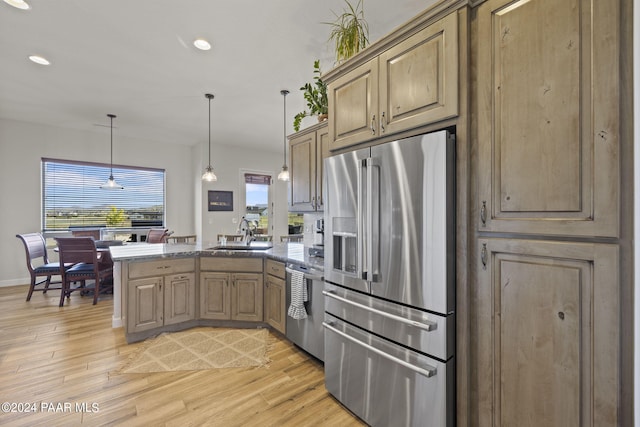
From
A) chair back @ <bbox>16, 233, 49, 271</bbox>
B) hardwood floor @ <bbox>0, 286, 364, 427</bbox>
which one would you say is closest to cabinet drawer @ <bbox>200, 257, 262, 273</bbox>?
hardwood floor @ <bbox>0, 286, 364, 427</bbox>

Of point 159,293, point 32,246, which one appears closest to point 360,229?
point 159,293

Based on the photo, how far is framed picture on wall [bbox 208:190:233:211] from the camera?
662 cm

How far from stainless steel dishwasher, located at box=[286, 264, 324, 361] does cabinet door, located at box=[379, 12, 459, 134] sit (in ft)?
4.44

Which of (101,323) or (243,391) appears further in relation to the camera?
(101,323)

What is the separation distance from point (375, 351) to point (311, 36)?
Result: 8.63 ft

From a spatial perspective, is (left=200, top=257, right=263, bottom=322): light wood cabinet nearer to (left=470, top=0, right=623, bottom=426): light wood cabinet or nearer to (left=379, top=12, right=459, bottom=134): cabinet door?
(left=379, top=12, right=459, bottom=134): cabinet door

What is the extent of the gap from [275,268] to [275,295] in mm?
284

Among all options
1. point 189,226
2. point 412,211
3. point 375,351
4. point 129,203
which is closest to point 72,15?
point 412,211

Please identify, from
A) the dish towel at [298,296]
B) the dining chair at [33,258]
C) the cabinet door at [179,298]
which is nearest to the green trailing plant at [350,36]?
the dish towel at [298,296]

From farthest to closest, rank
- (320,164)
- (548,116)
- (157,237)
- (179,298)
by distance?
(157,237)
(179,298)
(320,164)
(548,116)

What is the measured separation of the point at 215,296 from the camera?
10.9 feet

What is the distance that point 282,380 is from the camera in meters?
2.30

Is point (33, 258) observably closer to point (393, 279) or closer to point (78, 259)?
point (78, 259)

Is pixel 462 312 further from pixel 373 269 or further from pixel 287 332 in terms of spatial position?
pixel 287 332
